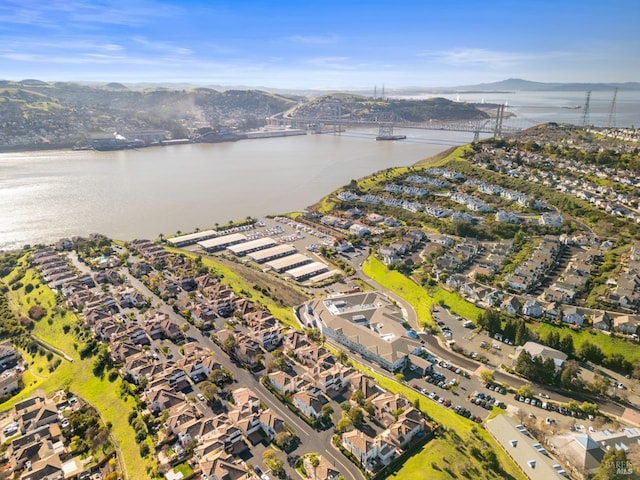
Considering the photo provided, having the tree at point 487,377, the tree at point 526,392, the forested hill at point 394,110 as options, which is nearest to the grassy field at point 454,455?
the tree at point 487,377

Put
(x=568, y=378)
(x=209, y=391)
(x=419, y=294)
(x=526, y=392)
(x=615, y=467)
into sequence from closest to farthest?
(x=615, y=467) → (x=209, y=391) → (x=526, y=392) → (x=568, y=378) → (x=419, y=294)

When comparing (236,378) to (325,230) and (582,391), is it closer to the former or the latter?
(582,391)

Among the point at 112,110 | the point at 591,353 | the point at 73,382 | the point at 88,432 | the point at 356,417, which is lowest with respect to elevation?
the point at 73,382

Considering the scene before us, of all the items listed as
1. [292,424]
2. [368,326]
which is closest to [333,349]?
[368,326]

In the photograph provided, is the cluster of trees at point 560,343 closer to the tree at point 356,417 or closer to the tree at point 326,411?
the tree at point 356,417

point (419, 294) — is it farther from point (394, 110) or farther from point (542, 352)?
point (394, 110)

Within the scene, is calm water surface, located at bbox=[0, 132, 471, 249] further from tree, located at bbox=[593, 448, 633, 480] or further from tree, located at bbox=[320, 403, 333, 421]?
tree, located at bbox=[593, 448, 633, 480]

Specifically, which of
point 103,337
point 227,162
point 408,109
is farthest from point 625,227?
point 408,109
